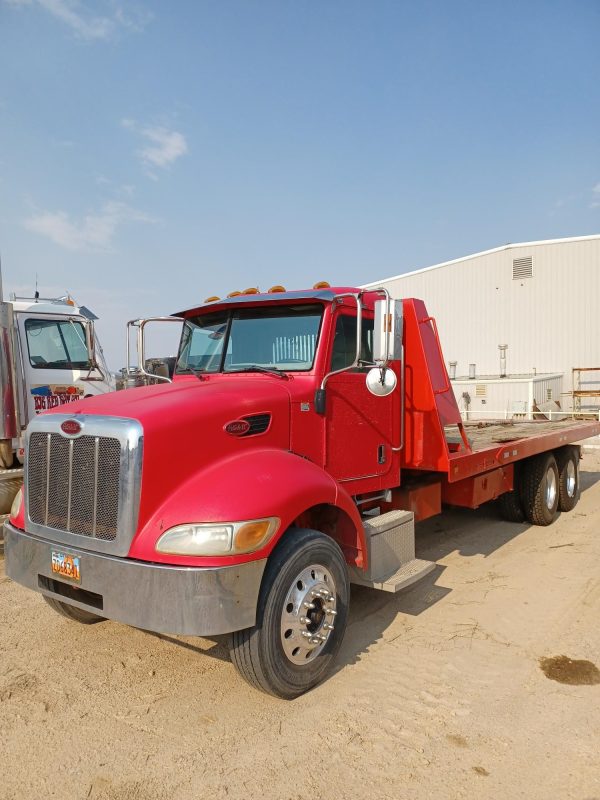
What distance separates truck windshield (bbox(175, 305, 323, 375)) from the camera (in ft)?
12.8

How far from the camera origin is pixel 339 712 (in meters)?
3.08

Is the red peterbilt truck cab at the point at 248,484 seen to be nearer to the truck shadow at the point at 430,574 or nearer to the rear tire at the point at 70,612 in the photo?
the rear tire at the point at 70,612

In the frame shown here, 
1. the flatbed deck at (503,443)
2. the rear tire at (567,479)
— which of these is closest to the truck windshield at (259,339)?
the flatbed deck at (503,443)

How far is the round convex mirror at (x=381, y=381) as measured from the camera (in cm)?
347

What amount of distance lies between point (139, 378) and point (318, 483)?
2.25m

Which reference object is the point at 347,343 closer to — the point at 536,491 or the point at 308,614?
the point at 308,614

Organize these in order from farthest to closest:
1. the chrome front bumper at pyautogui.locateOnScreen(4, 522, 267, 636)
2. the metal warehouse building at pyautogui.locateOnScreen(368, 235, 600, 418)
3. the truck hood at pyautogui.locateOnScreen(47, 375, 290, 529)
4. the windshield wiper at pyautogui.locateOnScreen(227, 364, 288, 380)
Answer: the metal warehouse building at pyautogui.locateOnScreen(368, 235, 600, 418), the windshield wiper at pyautogui.locateOnScreen(227, 364, 288, 380), the truck hood at pyautogui.locateOnScreen(47, 375, 290, 529), the chrome front bumper at pyautogui.locateOnScreen(4, 522, 267, 636)

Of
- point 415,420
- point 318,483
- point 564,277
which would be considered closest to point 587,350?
point 564,277

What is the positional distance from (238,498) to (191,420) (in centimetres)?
52

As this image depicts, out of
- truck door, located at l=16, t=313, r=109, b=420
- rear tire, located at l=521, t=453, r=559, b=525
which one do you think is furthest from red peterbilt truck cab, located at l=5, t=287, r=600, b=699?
truck door, located at l=16, t=313, r=109, b=420

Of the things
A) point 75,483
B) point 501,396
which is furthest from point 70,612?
point 501,396

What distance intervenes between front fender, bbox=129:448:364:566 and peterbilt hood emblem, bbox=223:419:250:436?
130 millimetres

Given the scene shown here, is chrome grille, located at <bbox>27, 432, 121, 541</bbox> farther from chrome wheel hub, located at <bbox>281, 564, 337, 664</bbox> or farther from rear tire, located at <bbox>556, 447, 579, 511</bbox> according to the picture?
rear tire, located at <bbox>556, 447, 579, 511</bbox>

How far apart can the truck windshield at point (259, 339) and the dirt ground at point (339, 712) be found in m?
1.94
